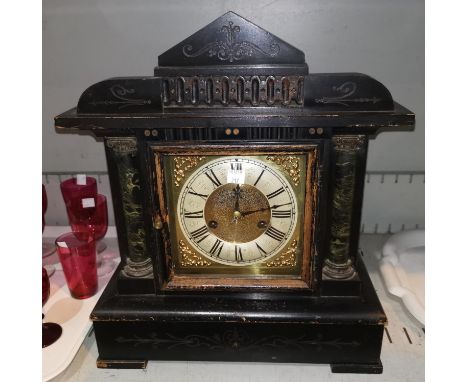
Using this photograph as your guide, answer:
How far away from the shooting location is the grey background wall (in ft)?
4.82

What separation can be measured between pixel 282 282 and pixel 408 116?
583 millimetres

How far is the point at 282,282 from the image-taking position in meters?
1.29

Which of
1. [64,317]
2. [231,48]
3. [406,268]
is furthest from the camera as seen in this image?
[406,268]

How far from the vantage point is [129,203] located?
1.22 m

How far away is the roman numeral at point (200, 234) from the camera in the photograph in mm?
1252

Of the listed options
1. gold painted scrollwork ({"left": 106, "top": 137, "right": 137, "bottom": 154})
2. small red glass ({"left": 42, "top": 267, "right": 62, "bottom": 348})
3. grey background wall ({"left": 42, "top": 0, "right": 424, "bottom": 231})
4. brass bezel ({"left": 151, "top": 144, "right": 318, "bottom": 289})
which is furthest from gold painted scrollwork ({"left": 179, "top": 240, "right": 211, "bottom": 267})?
grey background wall ({"left": 42, "top": 0, "right": 424, "bottom": 231})

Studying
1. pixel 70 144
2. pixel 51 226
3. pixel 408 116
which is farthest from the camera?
pixel 51 226

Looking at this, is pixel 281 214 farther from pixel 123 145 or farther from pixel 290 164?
pixel 123 145

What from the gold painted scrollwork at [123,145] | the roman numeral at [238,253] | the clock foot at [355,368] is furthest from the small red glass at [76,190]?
the clock foot at [355,368]

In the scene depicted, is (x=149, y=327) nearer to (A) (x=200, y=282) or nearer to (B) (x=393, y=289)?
(A) (x=200, y=282)

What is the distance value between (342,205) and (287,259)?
23 cm

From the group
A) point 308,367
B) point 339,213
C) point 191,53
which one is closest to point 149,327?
point 308,367

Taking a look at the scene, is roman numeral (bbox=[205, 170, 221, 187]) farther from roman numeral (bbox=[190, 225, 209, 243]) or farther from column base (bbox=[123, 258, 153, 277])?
column base (bbox=[123, 258, 153, 277])

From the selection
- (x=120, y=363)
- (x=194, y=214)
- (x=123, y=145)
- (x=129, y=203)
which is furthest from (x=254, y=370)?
(x=123, y=145)
